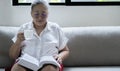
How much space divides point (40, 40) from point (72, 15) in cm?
63

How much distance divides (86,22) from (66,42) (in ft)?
1.62

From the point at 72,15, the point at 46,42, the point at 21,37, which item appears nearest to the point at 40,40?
the point at 46,42

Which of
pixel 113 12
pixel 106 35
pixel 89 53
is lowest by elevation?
pixel 89 53

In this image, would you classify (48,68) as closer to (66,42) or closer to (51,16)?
(66,42)

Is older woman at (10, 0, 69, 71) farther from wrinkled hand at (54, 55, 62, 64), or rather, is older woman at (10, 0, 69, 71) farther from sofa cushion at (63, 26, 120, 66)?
sofa cushion at (63, 26, 120, 66)

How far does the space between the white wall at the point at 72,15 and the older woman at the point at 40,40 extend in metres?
0.43

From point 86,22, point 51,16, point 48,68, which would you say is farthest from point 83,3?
point 48,68

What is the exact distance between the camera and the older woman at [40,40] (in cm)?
201

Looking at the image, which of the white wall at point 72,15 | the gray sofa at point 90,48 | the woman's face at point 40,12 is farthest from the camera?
the white wall at point 72,15

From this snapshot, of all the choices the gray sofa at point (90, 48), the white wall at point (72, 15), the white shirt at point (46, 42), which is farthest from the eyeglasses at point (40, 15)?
the white wall at point (72, 15)

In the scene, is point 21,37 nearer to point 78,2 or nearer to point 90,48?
point 90,48

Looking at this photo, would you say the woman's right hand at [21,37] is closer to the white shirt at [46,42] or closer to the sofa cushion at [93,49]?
the white shirt at [46,42]

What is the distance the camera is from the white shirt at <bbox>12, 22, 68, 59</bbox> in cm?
201

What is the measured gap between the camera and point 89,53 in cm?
222
